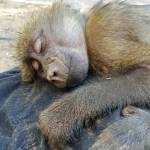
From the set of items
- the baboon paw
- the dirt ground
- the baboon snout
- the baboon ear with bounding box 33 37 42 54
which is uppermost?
the baboon ear with bounding box 33 37 42 54

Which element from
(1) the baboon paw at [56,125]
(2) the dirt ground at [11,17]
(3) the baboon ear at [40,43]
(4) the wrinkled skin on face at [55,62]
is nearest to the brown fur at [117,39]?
(4) the wrinkled skin on face at [55,62]

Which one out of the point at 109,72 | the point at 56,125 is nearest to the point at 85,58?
the point at 109,72

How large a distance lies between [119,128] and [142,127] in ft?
0.45

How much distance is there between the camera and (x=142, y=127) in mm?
2867

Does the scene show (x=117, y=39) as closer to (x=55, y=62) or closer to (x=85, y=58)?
(x=85, y=58)

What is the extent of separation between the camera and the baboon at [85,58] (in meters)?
2.97

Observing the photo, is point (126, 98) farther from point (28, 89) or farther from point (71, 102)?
point (28, 89)

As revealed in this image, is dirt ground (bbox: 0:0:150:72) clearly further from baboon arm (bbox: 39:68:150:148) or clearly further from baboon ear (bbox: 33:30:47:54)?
baboon arm (bbox: 39:68:150:148)

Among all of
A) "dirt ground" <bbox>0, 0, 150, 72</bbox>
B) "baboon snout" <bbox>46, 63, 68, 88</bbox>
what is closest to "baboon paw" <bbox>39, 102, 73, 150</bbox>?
"baboon snout" <bbox>46, 63, 68, 88</bbox>

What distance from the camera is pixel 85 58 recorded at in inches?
132

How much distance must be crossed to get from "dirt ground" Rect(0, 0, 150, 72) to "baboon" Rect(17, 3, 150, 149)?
5.31ft

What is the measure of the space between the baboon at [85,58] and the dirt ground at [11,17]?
162cm

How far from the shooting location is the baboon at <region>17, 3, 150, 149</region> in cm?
297

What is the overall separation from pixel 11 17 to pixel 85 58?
9.91ft
